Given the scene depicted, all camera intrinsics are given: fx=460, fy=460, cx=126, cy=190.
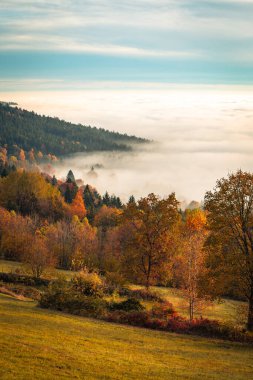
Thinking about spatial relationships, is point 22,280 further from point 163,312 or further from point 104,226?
point 104,226

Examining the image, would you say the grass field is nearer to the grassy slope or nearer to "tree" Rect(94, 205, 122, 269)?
the grassy slope

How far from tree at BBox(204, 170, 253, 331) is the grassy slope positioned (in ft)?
21.1

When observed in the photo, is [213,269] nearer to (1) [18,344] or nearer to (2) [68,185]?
(1) [18,344]

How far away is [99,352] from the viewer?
25.6 meters

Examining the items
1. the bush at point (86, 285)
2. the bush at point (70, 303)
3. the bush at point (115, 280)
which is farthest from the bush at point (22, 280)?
the bush at point (70, 303)

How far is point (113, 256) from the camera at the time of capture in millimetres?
84188

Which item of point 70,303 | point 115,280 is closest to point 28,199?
point 115,280

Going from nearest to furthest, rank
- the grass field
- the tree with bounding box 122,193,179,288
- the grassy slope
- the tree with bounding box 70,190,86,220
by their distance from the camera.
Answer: the grassy slope, the grass field, the tree with bounding box 122,193,179,288, the tree with bounding box 70,190,86,220

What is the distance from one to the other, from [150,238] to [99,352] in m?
33.5

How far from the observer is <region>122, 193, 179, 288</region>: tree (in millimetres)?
58469

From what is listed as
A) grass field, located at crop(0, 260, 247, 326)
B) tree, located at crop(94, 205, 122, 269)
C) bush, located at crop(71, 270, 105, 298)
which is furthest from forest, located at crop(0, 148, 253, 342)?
grass field, located at crop(0, 260, 247, 326)

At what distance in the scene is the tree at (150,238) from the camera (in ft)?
192

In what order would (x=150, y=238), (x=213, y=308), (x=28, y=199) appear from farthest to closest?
(x=28, y=199), (x=150, y=238), (x=213, y=308)

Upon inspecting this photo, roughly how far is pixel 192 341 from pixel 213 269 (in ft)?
21.8
